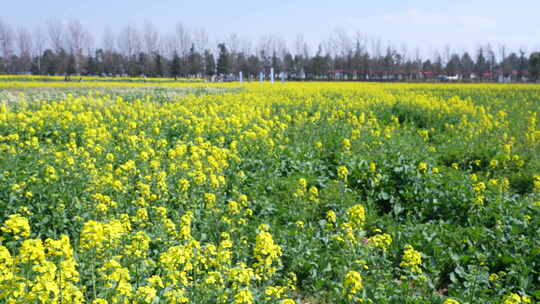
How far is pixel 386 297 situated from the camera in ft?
11.7

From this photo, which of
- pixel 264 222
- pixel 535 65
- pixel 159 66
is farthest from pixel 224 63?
pixel 264 222

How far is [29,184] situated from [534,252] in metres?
5.97

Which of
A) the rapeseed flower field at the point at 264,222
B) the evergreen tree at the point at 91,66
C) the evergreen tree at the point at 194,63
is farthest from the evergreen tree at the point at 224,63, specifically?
the rapeseed flower field at the point at 264,222

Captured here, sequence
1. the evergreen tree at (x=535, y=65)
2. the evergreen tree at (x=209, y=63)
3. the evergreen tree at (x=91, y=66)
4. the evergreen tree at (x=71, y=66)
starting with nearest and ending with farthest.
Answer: the evergreen tree at (x=535, y=65)
the evergreen tree at (x=71, y=66)
the evergreen tree at (x=91, y=66)
the evergreen tree at (x=209, y=63)

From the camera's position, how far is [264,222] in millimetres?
4965

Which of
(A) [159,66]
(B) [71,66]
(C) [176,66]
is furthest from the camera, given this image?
(A) [159,66]

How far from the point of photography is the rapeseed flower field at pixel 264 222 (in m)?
3.21


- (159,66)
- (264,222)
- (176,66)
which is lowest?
(264,222)

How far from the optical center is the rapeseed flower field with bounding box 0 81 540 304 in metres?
3.21

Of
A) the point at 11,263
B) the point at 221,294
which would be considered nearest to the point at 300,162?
the point at 221,294

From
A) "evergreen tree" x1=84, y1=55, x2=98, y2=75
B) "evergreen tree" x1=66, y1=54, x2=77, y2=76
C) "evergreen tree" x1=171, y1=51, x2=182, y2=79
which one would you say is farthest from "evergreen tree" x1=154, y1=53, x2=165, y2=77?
"evergreen tree" x1=66, y1=54, x2=77, y2=76

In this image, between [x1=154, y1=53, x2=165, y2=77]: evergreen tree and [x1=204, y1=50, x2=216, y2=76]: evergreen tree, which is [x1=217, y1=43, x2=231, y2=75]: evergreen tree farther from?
[x1=154, y1=53, x2=165, y2=77]: evergreen tree

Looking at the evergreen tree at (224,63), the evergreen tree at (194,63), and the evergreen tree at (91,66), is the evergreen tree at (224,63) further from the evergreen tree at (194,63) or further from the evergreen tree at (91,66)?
the evergreen tree at (91,66)

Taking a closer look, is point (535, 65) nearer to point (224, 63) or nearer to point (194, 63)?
point (224, 63)
